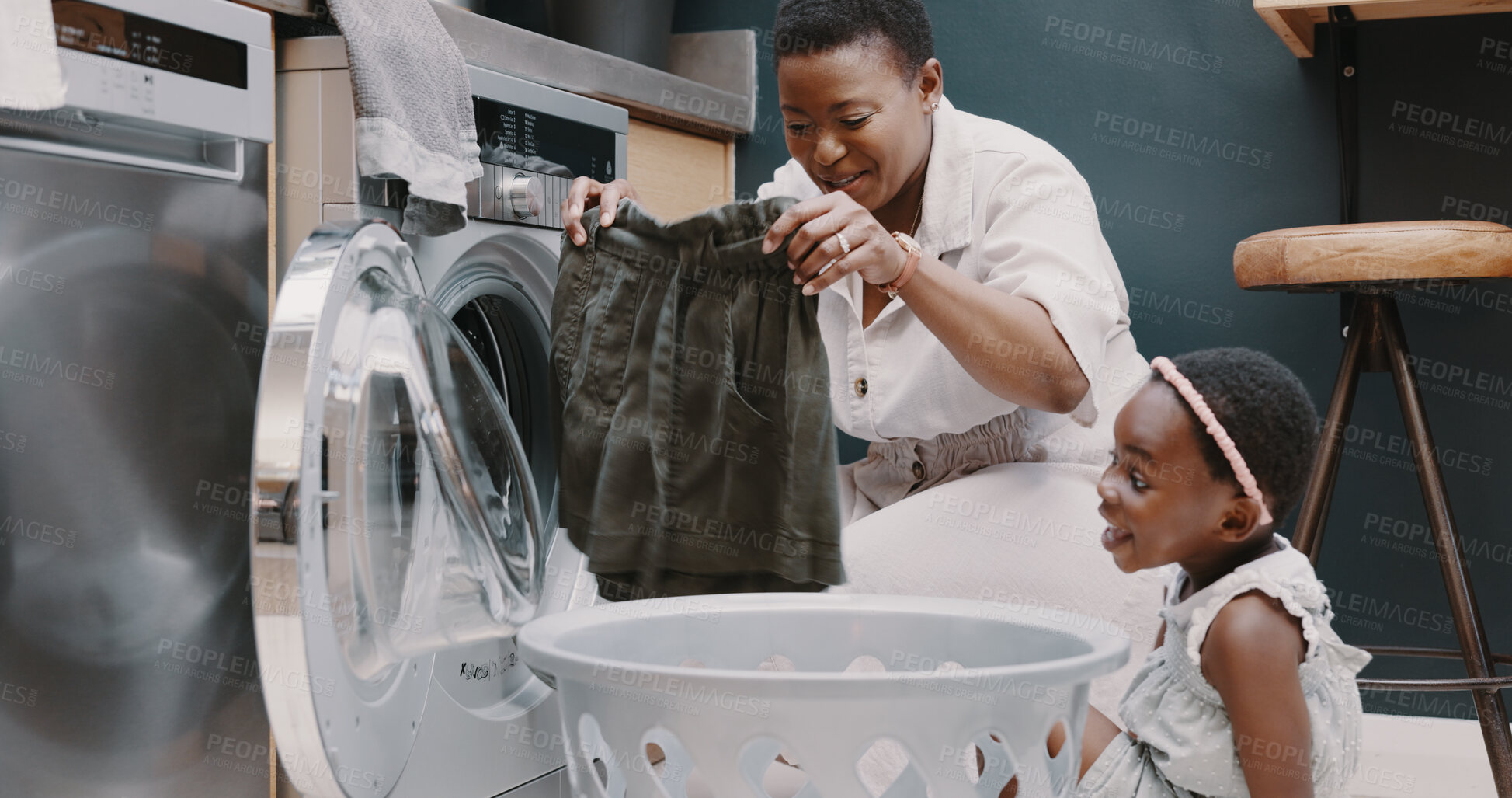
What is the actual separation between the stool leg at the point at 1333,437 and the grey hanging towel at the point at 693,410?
83 cm

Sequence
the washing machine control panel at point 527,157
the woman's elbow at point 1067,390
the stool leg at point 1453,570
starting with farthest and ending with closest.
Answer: the stool leg at point 1453,570, the washing machine control panel at point 527,157, the woman's elbow at point 1067,390

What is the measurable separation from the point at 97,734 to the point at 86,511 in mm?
180

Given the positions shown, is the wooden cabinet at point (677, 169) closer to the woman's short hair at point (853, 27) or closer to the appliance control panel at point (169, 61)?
the woman's short hair at point (853, 27)

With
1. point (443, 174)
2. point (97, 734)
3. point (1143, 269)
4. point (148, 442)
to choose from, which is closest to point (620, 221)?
point (443, 174)

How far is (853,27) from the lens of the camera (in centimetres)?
123

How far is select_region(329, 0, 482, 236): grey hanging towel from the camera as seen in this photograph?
1101 millimetres

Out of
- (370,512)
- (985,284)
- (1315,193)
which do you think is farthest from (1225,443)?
(1315,193)

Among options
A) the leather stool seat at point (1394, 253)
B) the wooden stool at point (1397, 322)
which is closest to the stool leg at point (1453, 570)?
the wooden stool at point (1397, 322)

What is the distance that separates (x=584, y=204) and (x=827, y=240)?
0.33 metres

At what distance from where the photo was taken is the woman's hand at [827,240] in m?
0.99

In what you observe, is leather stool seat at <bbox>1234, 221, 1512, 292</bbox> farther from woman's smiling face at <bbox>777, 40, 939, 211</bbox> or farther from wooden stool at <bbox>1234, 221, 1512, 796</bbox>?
woman's smiling face at <bbox>777, 40, 939, 211</bbox>

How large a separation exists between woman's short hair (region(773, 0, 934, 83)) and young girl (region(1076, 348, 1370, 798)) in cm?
48

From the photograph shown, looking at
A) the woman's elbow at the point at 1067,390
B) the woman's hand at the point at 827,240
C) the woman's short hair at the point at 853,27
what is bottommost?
the woman's elbow at the point at 1067,390

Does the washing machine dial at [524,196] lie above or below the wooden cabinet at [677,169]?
below
